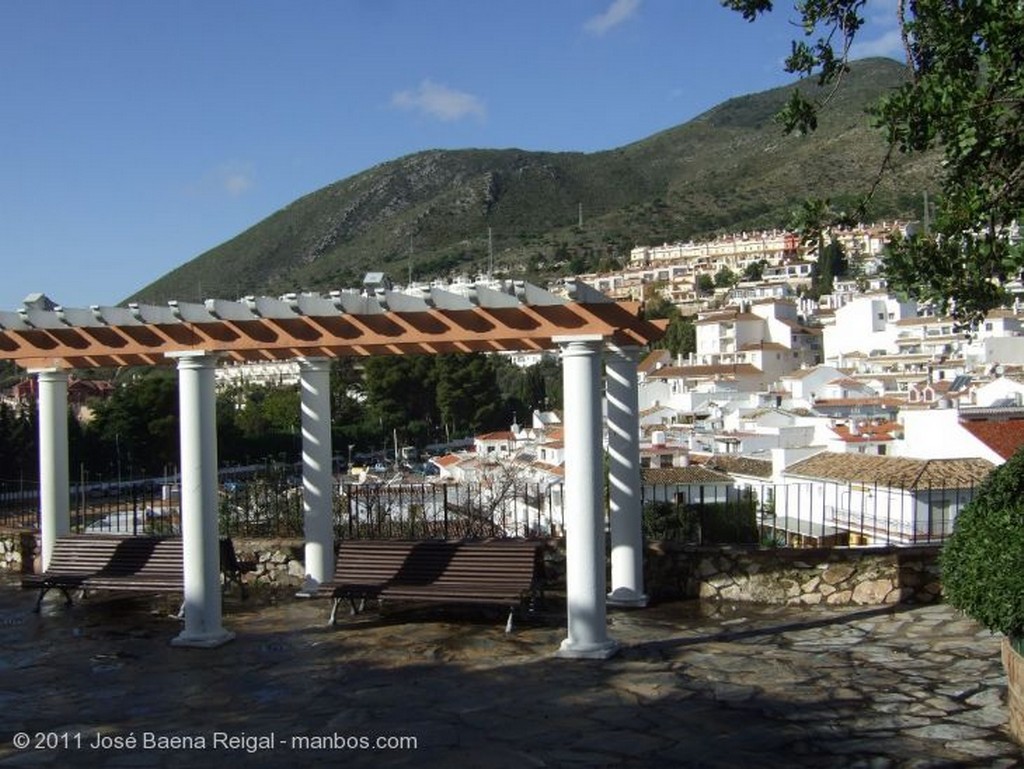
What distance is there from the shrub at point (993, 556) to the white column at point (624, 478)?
3415 millimetres

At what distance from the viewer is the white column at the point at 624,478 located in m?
9.59

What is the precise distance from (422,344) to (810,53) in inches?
156

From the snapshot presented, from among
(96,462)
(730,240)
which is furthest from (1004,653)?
(730,240)

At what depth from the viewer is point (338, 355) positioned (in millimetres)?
10492

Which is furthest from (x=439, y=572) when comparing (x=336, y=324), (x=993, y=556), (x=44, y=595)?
(x=993, y=556)

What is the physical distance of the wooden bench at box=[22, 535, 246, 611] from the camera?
1009 centimetres

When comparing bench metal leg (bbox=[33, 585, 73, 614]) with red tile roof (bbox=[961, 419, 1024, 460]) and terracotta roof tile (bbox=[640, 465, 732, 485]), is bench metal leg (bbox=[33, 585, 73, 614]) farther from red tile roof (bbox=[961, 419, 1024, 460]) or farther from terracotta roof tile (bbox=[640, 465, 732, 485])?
red tile roof (bbox=[961, 419, 1024, 460])

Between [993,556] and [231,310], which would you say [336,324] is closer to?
[231,310]

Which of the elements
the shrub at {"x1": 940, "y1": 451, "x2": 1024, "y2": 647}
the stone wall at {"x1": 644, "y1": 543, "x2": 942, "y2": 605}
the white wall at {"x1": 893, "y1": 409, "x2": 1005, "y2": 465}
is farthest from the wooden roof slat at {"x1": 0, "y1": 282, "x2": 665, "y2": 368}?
the white wall at {"x1": 893, "y1": 409, "x2": 1005, "y2": 465}

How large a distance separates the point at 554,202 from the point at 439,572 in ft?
452

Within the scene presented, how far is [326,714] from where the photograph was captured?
22.1 ft

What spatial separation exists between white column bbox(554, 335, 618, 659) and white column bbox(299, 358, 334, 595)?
11.3 ft

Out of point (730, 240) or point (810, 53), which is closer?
point (810, 53)

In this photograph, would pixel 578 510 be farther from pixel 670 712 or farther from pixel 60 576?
pixel 60 576
